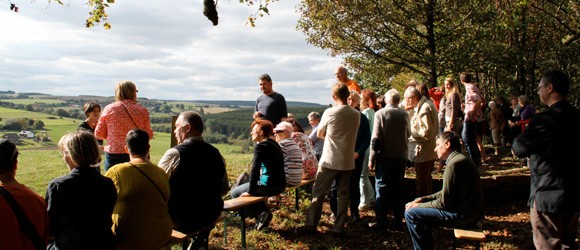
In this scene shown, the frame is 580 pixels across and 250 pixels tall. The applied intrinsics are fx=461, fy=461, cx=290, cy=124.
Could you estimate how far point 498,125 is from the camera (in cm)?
1256

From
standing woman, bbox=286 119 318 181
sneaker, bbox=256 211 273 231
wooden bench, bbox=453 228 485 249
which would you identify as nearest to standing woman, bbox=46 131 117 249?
sneaker, bbox=256 211 273 231

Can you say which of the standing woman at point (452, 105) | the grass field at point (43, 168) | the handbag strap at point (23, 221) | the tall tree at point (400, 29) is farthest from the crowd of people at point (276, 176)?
the tall tree at point (400, 29)

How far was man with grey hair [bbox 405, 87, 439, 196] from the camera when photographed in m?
6.26

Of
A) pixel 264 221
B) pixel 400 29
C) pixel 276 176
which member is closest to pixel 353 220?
pixel 264 221

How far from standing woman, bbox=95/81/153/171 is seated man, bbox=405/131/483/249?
3.37 metres

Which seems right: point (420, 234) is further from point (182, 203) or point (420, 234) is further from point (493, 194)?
point (493, 194)

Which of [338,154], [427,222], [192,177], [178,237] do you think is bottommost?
[178,237]

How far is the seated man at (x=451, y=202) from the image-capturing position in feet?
14.9

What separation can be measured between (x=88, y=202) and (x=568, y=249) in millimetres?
3885

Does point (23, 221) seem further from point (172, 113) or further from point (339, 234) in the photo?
point (172, 113)

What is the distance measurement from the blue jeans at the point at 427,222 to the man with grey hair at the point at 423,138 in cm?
149

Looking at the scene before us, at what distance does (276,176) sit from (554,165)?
10.0 ft

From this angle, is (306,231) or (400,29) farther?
(400,29)

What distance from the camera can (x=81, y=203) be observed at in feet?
11.0
